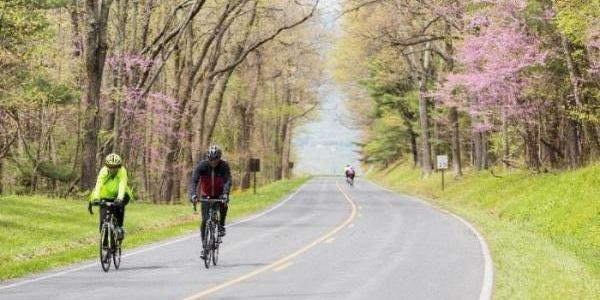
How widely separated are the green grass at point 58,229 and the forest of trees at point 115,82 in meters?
3.08

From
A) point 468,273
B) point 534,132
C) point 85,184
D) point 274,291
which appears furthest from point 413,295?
point 534,132

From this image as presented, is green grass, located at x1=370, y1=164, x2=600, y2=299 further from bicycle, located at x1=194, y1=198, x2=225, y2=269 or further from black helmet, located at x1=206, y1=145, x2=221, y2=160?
black helmet, located at x1=206, y1=145, x2=221, y2=160

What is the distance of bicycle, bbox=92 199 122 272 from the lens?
14.4 meters

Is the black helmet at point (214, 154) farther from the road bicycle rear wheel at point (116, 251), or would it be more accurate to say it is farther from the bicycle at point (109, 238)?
the road bicycle rear wheel at point (116, 251)

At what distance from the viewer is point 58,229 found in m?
22.3

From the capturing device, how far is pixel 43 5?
82.1ft

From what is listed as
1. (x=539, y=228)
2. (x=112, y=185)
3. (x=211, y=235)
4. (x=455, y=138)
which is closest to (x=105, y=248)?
(x=112, y=185)

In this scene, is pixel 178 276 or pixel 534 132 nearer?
pixel 178 276

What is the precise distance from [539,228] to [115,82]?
24.5 m

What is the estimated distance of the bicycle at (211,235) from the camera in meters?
14.8

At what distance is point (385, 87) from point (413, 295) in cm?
5221

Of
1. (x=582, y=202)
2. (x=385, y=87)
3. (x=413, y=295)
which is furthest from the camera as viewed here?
(x=385, y=87)

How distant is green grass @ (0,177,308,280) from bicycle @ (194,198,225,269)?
10.1 feet

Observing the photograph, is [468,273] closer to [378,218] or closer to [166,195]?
[378,218]
